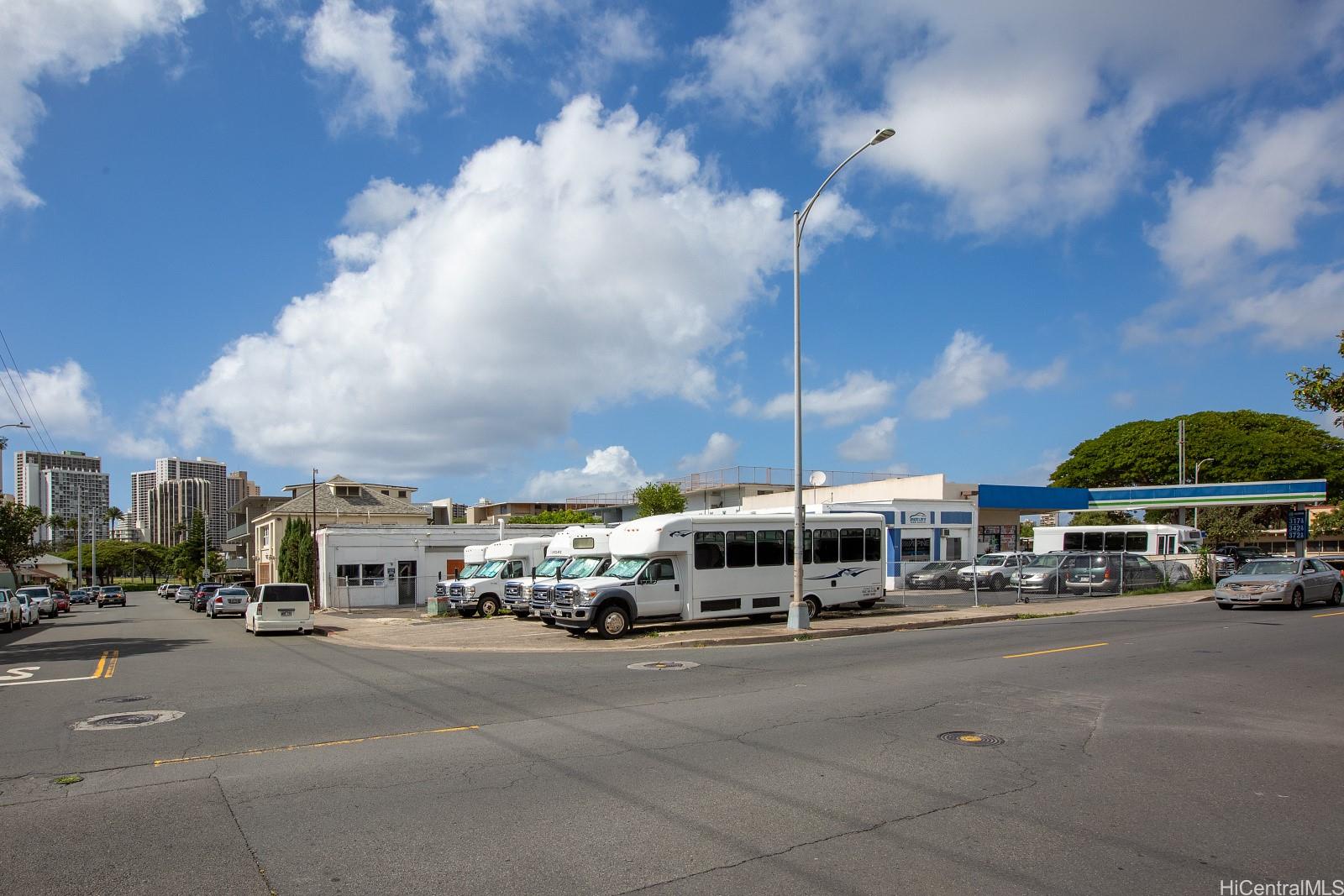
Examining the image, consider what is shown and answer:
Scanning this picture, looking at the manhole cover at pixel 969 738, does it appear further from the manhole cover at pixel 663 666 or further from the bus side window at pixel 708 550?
the bus side window at pixel 708 550

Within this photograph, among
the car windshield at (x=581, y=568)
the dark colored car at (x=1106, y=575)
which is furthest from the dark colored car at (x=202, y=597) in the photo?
the dark colored car at (x=1106, y=575)

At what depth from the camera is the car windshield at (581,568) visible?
869 inches

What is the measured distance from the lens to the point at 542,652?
58.6 feet

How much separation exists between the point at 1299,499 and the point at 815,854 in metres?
55.8

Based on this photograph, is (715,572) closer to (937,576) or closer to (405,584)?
(937,576)

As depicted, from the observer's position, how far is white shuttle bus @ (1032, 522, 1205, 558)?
141 ft

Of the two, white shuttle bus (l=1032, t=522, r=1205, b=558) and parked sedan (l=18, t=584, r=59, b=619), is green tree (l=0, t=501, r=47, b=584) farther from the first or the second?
white shuttle bus (l=1032, t=522, r=1205, b=558)

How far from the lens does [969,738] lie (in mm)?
8664

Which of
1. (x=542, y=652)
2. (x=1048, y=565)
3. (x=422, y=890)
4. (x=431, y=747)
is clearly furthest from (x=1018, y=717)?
(x=1048, y=565)

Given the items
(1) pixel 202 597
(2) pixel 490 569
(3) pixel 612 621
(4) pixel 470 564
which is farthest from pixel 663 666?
(1) pixel 202 597

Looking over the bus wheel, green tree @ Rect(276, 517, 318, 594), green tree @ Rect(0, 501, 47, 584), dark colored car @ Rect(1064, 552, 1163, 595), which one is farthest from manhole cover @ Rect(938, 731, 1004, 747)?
green tree @ Rect(0, 501, 47, 584)

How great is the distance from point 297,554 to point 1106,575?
3919cm

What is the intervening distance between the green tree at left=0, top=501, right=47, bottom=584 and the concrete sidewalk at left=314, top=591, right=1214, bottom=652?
30583 mm

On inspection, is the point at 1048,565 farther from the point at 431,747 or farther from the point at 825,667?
the point at 431,747
